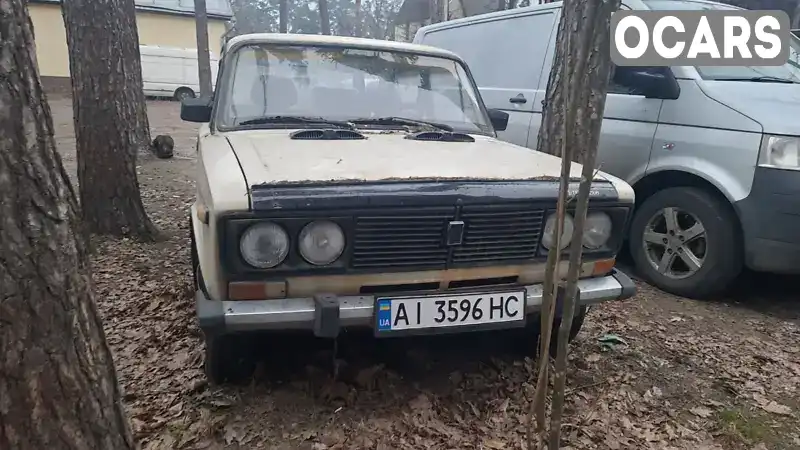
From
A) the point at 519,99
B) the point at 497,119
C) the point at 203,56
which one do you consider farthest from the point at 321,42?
the point at 203,56

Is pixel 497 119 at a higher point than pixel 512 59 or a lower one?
lower

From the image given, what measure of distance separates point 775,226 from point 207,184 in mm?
3470

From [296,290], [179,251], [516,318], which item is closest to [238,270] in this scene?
[296,290]

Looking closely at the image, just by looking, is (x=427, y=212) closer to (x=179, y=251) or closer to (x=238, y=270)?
(x=238, y=270)

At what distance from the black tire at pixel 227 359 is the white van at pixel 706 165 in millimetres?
3087

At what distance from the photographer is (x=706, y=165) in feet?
13.8

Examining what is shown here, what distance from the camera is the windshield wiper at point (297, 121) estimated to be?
342 centimetres

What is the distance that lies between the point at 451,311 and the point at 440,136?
1.28 meters

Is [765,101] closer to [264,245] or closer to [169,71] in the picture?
[264,245]

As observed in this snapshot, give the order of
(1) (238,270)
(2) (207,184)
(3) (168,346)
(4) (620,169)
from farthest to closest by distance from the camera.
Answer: (4) (620,169) → (3) (168,346) → (2) (207,184) → (1) (238,270)

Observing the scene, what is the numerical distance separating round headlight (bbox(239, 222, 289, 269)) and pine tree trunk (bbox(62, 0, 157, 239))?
9.73ft

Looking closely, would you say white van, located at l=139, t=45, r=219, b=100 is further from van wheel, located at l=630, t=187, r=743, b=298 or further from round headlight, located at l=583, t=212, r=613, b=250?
round headlight, located at l=583, t=212, r=613, b=250

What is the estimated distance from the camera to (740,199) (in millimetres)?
3979

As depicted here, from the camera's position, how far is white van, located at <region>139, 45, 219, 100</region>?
2398cm
